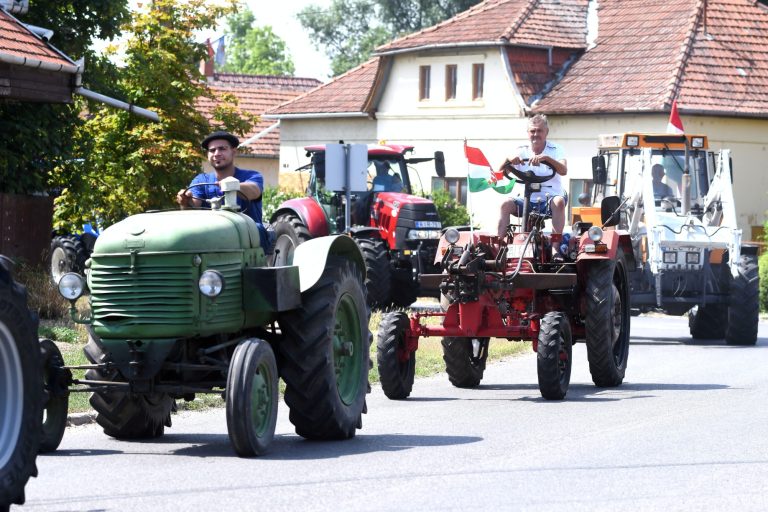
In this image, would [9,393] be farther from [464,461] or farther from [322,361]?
[464,461]

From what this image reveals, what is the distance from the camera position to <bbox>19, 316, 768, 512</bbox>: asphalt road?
326 inches

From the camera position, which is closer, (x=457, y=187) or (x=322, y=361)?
(x=322, y=361)

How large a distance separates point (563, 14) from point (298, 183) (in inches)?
398

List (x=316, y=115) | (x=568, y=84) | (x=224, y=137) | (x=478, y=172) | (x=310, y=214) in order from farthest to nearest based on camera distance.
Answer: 1. (x=316, y=115)
2. (x=568, y=84)
3. (x=310, y=214)
4. (x=478, y=172)
5. (x=224, y=137)

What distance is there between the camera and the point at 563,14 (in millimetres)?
44781

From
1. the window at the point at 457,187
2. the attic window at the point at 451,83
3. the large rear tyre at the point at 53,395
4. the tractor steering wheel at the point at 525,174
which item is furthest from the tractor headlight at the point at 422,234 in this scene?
the attic window at the point at 451,83

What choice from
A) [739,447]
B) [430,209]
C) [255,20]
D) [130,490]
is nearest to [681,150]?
[430,209]

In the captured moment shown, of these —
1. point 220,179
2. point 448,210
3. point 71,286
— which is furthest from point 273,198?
point 71,286

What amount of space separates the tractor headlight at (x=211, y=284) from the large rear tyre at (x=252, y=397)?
0.36m

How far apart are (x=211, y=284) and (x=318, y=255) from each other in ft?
4.40

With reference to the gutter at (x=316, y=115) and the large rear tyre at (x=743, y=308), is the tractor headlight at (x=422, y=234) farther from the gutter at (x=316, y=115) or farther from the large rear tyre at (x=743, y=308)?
the gutter at (x=316, y=115)

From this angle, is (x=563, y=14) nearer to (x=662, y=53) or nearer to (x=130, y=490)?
(x=662, y=53)

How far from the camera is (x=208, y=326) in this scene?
9727 mm

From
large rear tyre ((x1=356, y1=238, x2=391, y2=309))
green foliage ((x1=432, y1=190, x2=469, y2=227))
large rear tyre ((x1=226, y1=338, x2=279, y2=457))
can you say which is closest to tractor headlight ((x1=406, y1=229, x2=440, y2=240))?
large rear tyre ((x1=356, y1=238, x2=391, y2=309))
